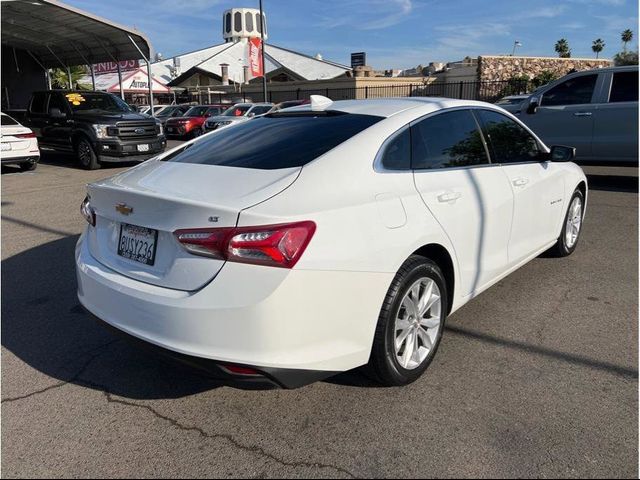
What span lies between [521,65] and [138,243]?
4089 centimetres

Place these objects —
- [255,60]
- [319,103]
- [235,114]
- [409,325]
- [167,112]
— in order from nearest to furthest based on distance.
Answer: [409,325] → [319,103] → [235,114] → [167,112] → [255,60]

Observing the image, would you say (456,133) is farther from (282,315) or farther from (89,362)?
(89,362)

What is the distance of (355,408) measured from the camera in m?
2.93

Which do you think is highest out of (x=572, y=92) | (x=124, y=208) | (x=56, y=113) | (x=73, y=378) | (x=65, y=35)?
(x=65, y=35)

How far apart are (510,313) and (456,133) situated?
4.89ft

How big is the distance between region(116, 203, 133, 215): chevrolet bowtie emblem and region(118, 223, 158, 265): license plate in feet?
0.24

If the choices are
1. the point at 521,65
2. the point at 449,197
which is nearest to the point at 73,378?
the point at 449,197

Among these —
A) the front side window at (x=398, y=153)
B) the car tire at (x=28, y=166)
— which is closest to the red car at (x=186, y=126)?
the car tire at (x=28, y=166)

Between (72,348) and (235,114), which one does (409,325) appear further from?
(235,114)

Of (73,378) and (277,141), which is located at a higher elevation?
(277,141)

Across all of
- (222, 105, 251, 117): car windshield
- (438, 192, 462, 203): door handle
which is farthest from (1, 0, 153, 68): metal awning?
(438, 192, 462, 203): door handle

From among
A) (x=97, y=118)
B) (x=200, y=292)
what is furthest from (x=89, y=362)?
(x=97, y=118)

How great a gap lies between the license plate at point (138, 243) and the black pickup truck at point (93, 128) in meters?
11.0

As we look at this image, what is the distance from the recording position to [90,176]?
486 inches
